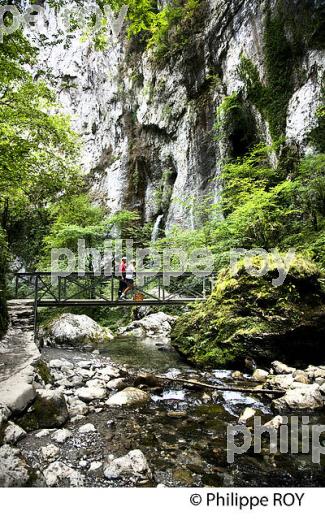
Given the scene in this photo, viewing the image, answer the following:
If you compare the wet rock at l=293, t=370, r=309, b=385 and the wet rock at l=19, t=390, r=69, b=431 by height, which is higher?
the wet rock at l=19, t=390, r=69, b=431

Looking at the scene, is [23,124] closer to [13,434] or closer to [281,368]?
[13,434]

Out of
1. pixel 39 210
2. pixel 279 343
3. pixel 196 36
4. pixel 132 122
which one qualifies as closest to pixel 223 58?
pixel 196 36

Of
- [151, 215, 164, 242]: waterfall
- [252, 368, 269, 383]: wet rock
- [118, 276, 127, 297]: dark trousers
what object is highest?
[151, 215, 164, 242]: waterfall

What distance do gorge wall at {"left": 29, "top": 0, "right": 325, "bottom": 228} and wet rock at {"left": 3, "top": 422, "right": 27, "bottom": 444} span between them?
566 cm

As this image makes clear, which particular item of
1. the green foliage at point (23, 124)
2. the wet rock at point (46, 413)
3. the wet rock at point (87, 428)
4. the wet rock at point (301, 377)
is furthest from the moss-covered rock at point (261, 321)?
the green foliage at point (23, 124)

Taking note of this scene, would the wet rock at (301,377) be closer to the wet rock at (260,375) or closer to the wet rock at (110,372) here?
the wet rock at (260,375)

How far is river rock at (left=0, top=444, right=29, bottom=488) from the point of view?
2215mm

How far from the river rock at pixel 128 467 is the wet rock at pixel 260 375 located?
2.83 metres

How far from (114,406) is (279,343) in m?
3.21

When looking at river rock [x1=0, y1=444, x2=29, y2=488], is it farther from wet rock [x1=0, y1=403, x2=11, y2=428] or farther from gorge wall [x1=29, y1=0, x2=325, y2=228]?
gorge wall [x1=29, y1=0, x2=325, y2=228]

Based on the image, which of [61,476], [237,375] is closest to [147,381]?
[237,375]

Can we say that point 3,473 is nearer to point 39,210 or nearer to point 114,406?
point 114,406

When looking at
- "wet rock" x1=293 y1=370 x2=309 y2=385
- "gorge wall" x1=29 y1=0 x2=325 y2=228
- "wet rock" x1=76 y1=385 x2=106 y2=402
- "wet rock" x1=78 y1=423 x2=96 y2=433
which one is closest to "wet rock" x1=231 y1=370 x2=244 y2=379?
"wet rock" x1=293 y1=370 x2=309 y2=385

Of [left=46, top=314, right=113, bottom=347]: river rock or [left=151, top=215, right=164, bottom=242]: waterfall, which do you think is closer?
[left=46, top=314, right=113, bottom=347]: river rock
